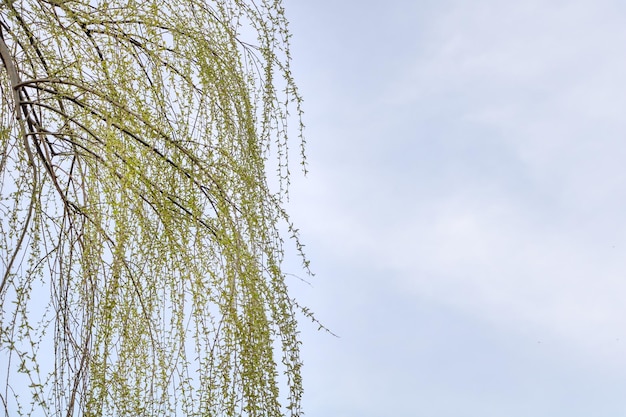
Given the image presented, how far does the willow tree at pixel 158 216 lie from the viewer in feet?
4.86

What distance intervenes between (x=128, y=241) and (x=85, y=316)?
206mm

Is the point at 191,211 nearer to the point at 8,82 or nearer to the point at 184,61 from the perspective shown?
the point at 184,61

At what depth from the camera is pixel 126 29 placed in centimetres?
181

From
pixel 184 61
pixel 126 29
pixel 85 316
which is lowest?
pixel 85 316

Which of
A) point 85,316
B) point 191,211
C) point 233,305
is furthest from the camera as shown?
point 85,316

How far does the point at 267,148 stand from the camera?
1.69 meters

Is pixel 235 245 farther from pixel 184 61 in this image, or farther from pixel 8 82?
pixel 8 82

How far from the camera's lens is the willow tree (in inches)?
58.3

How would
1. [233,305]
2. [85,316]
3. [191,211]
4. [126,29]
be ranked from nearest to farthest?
[233,305], [191,211], [85,316], [126,29]

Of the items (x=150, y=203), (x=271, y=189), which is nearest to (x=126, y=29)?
(x=150, y=203)

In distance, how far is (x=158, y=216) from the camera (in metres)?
1.62

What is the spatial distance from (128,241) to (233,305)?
32cm

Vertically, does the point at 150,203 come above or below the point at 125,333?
above

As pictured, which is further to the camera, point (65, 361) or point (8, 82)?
point (8, 82)
